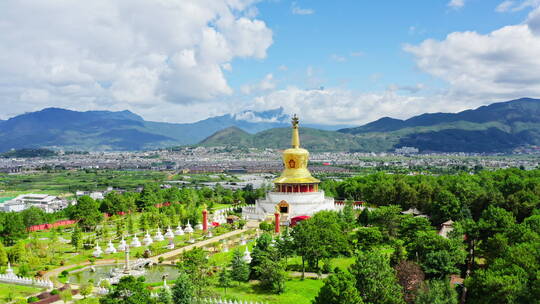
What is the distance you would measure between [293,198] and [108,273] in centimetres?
3049

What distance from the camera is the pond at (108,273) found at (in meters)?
39.6

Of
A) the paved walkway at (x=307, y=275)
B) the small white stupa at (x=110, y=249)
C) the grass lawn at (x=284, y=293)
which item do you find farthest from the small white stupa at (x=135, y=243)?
the paved walkway at (x=307, y=275)

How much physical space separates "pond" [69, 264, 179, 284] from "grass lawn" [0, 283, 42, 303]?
3.82 m

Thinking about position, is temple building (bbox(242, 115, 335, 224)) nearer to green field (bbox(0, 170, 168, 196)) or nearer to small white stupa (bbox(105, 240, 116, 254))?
small white stupa (bbox(105, 240, 116, 254))

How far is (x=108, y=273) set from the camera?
42.0 meters

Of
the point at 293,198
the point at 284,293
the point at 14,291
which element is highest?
the point at 293,198

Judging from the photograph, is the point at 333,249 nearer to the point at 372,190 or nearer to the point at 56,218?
the point at 372,190

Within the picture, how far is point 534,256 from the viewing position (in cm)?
2897

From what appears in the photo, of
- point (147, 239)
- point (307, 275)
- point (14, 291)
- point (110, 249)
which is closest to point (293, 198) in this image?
point (147, 239)

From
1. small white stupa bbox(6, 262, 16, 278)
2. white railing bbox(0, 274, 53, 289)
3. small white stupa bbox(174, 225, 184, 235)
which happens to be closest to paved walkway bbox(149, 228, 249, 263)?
small white stupa bbox(174, 225, 184, 235)

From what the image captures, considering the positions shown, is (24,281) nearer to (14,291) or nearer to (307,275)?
(14,291)

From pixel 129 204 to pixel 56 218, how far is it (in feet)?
35.7

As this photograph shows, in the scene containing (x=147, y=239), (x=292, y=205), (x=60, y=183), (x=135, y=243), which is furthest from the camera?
(x=60, y=183)

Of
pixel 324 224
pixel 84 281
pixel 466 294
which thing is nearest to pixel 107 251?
pixel 84 281
